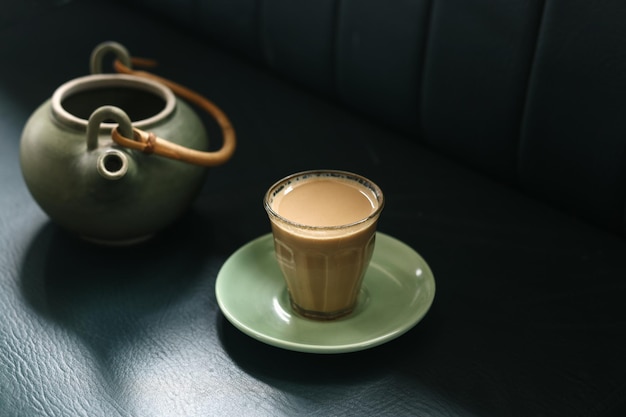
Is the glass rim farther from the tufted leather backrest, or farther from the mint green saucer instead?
the tufted leather backrest

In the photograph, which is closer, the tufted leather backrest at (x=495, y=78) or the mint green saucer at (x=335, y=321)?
the mint green saucer at (x=335, y=321)

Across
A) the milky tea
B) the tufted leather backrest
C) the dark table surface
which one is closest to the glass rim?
the milky tea

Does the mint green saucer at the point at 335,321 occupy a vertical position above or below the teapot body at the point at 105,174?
below

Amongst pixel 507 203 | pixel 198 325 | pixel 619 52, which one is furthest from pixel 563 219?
pixel 198 325

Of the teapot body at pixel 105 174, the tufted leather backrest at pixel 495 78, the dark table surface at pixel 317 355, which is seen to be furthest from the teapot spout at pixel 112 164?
the tufted leather backrest at pixel 495 78

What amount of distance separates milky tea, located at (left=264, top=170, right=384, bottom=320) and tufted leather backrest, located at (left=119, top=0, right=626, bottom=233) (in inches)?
8.8

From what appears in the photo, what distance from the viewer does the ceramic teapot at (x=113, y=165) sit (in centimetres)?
73

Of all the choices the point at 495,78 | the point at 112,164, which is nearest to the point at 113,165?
the point at 112,164

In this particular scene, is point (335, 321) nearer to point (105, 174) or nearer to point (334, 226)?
point (334, 226)

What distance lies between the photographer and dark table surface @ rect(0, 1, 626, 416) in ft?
2.08

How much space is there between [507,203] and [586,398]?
0.29 m

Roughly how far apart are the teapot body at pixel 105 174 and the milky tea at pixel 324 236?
4.6 inches

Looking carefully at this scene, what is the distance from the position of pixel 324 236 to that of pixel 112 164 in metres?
0.21

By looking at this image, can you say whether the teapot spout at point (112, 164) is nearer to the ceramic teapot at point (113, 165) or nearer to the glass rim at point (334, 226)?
the ceramic teapot at point (113, 165)
